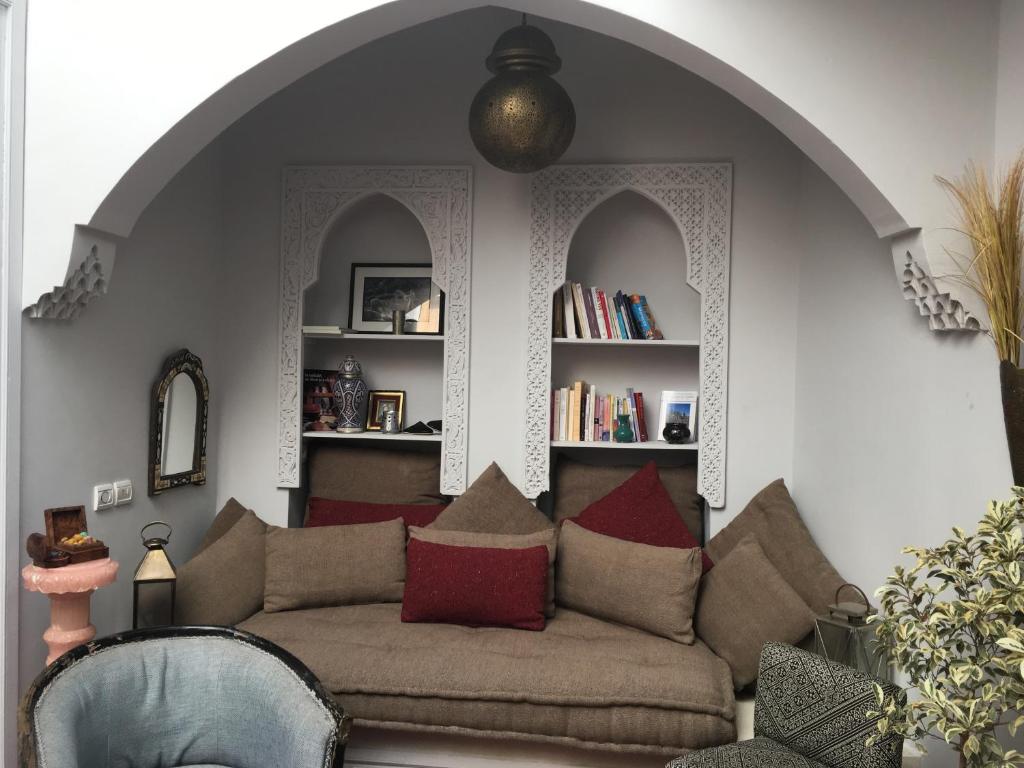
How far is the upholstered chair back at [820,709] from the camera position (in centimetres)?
246

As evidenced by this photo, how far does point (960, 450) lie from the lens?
255cm

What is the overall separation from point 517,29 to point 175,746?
2982 millimetres

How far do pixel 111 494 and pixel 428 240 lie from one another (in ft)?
6.30

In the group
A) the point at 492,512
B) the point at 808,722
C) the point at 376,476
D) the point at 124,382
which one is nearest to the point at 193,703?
the point at 124,382

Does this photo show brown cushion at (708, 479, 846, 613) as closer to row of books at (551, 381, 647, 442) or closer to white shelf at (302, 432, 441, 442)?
row of books at (551, 381, 647, 442)

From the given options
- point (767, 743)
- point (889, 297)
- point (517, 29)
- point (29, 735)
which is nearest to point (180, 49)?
point (517, 29)

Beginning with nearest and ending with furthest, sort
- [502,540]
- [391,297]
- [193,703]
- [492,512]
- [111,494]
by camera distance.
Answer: [193,703] < [111,494] < [502,540] < [492,512] < [391,297]

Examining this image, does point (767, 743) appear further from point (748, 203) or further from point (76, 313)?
point (76, 313)

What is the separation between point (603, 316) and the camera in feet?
14.0

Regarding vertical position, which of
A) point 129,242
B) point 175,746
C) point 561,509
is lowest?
point 175,746

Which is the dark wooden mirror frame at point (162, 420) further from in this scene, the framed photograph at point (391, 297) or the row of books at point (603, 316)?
the row of books at point (603, 316)

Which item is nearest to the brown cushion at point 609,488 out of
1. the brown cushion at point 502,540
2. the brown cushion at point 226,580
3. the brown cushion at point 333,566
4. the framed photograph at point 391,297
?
the brown cushion at point 502,540

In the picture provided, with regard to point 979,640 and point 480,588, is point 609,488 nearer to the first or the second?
point 480,588

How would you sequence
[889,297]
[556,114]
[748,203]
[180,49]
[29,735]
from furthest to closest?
[748,203] < [556,114] < [889,297] < [180,49] < [29,735]
